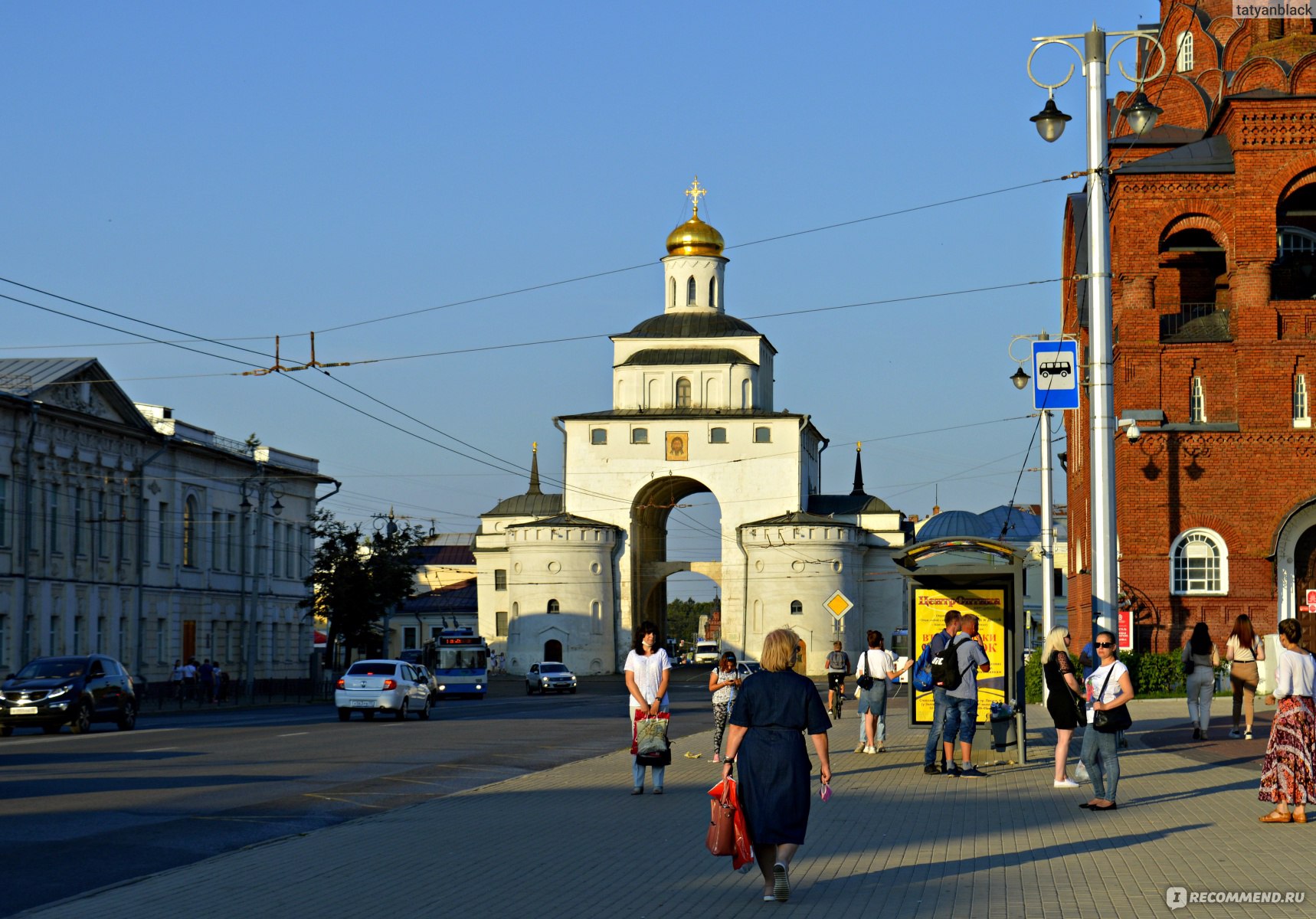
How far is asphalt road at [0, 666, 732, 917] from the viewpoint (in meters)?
12.3

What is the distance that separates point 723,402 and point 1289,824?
81270 mm

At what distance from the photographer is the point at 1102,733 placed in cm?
1496

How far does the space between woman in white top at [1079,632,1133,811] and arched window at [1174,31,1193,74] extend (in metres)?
38.9

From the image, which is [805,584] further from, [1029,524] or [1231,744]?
[1231,744]

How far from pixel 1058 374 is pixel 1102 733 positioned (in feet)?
19.5

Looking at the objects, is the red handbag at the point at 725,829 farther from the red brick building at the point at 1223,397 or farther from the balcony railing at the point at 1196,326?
the balcony railing at the point at 1196,326

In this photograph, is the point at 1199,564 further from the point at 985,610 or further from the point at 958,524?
the point at 958,524

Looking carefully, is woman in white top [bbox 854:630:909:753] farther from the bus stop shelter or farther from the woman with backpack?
the woman with backpack

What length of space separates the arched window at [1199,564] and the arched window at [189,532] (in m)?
36.4

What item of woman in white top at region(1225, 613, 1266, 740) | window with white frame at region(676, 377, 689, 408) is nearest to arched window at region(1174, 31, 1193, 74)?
woman in white top at region(1225, 613, 1266, 740)

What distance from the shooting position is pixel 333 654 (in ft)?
231

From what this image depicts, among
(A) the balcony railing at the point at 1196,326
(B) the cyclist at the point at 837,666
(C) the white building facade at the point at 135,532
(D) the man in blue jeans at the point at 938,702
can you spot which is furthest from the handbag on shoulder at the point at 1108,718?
(C) the white building facade at the point at 135,532

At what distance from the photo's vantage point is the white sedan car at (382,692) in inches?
1479

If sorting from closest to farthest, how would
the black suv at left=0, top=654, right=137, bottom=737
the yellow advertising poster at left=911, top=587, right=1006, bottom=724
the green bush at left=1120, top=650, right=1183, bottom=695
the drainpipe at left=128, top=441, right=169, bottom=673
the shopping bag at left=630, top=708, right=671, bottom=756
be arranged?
the shopping bag at left=630, top=708, right=671, bottom=756 < the yellow advertising poster at left=911, top=587, right=1006, bottom=724 < the black suv at left=0, top=654, right=137, bottom=737 < the green bush at left=1120, top=650, right=1183, bottom=695 < the drainpipe at left=128, top=441, right=169, bottom=673
